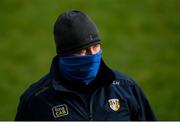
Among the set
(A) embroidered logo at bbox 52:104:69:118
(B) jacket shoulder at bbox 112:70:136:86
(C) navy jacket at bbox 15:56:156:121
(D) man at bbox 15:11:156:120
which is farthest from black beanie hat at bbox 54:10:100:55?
(A) embroidered logo at bbox 52:104:69:118

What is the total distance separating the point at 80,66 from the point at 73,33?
0.90 feet

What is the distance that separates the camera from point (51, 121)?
517cm

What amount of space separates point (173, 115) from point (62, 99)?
4904 millimetres

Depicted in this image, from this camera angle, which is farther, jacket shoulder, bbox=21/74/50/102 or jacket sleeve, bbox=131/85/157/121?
jacket sleeve, bbox=131/85/157/121

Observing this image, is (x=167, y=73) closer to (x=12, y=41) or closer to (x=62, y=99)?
(x=12, y=41)

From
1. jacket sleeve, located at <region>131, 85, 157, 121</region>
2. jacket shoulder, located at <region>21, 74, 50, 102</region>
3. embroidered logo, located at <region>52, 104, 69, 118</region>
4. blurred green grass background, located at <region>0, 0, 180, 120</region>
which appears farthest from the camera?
blurred green grass background, located at <region>0, 0, 180, 120</region>

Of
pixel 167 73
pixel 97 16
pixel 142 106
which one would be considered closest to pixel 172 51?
pixel 167 73

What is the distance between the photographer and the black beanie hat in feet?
17.1

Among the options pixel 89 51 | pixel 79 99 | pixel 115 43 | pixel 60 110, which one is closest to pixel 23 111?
pixel 60 110

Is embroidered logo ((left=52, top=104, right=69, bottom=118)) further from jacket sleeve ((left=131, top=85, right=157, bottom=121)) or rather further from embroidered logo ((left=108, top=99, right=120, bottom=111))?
jacket sleeve ((left=131, top=85, right=157, bottom=121))

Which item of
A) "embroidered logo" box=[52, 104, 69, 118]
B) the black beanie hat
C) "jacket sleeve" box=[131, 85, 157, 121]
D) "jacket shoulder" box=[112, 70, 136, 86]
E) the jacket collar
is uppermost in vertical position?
the black beanie hat

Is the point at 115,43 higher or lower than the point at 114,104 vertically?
lower

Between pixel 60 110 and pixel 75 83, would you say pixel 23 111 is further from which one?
pixel 75 83

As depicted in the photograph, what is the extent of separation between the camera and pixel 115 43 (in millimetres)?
12508
